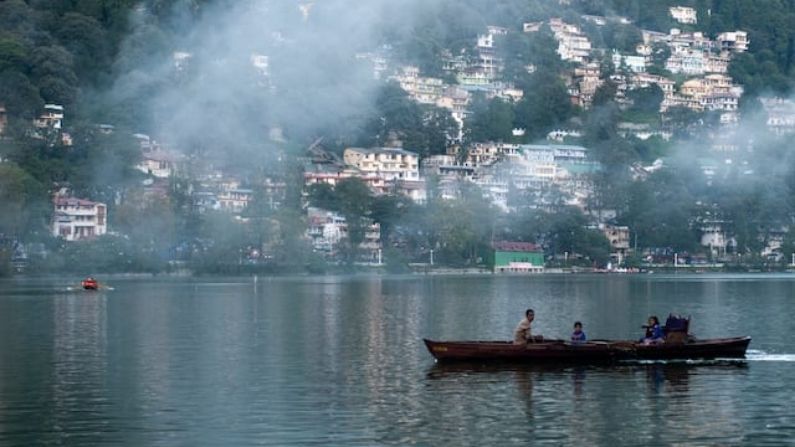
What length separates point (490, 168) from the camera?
126438 mm

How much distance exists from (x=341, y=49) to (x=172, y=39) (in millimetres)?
17452

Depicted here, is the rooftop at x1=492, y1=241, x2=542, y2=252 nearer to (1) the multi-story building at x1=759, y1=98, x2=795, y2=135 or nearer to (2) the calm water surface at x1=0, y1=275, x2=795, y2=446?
(1) the multi-story building at x1=759, y1=98, x2=795, y2=135

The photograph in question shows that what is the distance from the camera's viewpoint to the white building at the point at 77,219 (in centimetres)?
9250

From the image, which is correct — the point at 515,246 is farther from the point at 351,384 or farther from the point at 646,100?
the point at 351,384

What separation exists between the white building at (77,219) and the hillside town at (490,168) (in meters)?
0.08

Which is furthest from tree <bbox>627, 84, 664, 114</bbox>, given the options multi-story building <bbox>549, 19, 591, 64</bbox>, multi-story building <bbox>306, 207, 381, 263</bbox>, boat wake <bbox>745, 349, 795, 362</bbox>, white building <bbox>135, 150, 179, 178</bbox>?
boat wake <bbox>745, 349, 795, 362</bbox>

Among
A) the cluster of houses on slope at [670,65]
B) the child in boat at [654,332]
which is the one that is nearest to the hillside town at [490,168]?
the cluster of houses on slope at [670,65]

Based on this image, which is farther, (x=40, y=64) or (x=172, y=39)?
(x=172, y=39)

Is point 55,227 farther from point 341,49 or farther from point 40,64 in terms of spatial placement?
point 341,49

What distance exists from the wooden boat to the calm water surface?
0.36 meters

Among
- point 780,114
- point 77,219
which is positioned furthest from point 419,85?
point 77,219

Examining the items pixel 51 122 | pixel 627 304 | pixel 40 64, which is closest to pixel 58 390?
pixel 627 304

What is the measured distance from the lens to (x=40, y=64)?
11644 centimetres

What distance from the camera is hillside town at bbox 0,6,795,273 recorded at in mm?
98062
